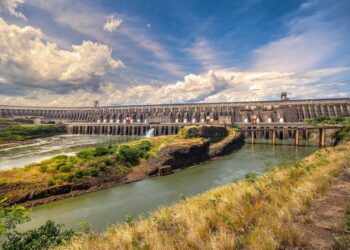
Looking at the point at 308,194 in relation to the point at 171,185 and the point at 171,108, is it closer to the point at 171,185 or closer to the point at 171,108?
the point at 171,185

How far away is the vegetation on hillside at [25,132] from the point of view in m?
60.1

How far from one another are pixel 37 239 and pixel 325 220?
11.2 meters

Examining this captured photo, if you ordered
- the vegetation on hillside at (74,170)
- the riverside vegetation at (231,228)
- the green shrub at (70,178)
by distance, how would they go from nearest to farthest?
1. the riverside vegetation at (231,228)
2. the vegetation on hillside at (74,170)
3. the green shrub at (70,178)

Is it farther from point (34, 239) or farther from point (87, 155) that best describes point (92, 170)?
point (34, 239)

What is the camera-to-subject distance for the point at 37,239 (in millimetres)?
8602

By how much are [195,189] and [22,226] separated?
48.3 feet

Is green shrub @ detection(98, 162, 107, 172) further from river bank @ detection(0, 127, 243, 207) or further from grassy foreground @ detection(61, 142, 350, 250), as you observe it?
grassy foreground @ detection(61, 142, 350, 250)

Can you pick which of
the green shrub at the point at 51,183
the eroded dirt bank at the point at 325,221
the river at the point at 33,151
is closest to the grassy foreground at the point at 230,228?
the eroded dirt bank at the point at 325,221

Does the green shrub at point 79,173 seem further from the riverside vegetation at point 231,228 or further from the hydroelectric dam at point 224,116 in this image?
the hydroelectric dam at point 224,116

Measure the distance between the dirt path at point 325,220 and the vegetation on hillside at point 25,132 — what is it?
72.9m

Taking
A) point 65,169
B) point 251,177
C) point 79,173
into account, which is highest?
point 251,177

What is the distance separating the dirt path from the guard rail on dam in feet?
239

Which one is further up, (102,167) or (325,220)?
(325,220)

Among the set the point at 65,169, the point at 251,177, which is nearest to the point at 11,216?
the point at 251,177
